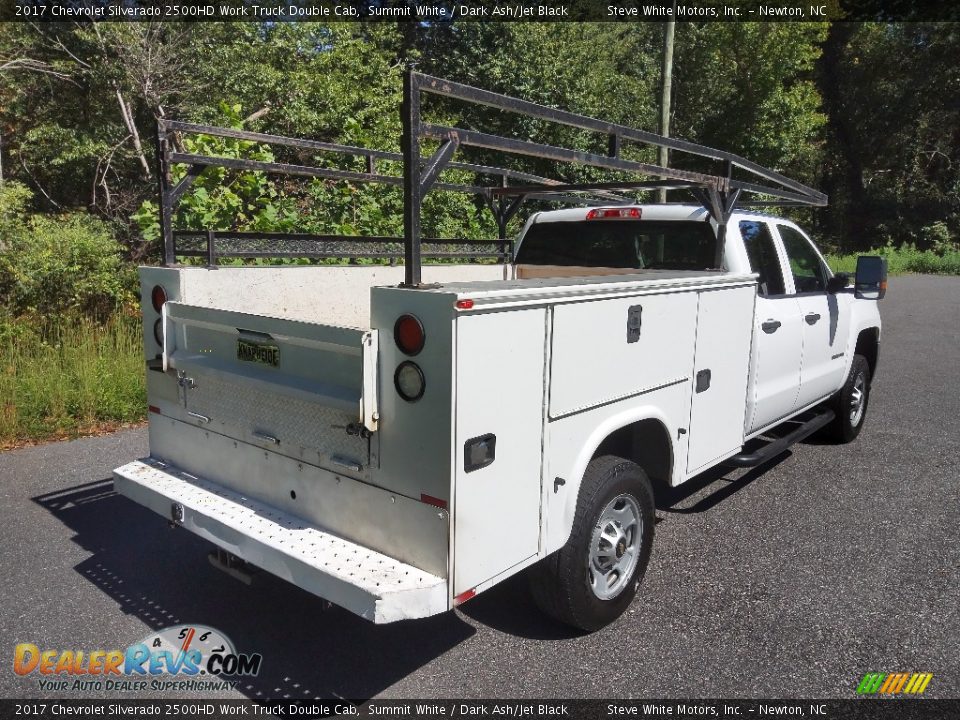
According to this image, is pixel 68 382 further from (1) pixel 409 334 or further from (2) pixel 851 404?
(2) pixel 851 404

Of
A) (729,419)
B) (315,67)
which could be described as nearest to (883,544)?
(729,419)

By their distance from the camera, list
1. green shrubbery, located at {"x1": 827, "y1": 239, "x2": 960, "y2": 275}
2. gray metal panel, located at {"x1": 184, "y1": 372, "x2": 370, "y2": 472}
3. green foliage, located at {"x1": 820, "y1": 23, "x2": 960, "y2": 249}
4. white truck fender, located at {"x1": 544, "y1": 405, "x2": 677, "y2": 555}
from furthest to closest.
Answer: green foliage, located at {"x1": 820, "y1": 23, "x2": 960, "y2": 249}
green shrubbery, located at {"x1": 827, "y1": 239, "x2": 960, "y2": 275}
white truck fender, located at {"x1": 544, "y1": 405, "x2": 677, "y2": 555}
gray metal panel, located at {"x1": 184, "y1": 372, "x2": 370, "y2": 472}

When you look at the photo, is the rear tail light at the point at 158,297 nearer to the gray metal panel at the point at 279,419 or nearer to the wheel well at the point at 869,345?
the gray metal panel at the point at 279,419

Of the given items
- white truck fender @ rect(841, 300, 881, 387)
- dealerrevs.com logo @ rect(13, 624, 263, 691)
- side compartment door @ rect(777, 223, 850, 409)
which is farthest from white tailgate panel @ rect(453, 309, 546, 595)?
white truck fender @ rect(841, 300, 881, 387)

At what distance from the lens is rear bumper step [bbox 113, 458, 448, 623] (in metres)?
2.58

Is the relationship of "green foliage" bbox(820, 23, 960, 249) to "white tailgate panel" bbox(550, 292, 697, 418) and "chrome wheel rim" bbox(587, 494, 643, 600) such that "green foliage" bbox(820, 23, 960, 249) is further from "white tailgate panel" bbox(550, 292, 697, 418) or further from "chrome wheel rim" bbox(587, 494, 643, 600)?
"chrome wheel rim" bbox(587, 494, 643, 600)

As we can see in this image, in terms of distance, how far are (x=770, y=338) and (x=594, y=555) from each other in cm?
228

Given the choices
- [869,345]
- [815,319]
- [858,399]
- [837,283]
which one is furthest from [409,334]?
[869,345]

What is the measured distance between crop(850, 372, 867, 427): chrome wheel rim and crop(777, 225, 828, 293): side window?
137 cm

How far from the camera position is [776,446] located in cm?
501

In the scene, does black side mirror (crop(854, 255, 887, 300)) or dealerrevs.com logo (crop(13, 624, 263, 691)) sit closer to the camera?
dealerrevs.com logo (crop(13, 624, 263, 691))

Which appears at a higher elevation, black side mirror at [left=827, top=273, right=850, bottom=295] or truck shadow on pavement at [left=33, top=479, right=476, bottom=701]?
black side mirror at [left=827, top=273, right=850, bottom=295]

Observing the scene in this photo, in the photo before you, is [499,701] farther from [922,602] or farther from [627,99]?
[627,99]

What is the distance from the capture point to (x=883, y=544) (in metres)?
4.57
